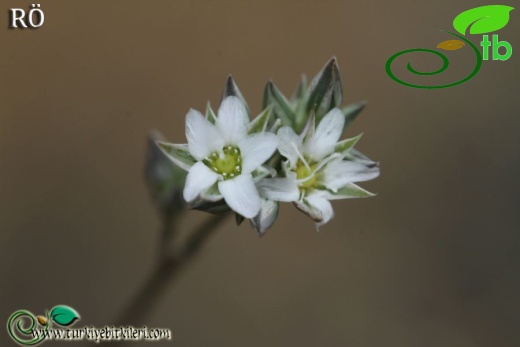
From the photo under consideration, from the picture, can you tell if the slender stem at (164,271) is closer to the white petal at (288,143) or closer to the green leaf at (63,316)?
the green leaf at (63,316)

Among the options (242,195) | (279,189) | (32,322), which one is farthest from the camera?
(32,322)

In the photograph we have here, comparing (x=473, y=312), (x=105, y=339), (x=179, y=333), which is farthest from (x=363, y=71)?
(x=105, y=339)

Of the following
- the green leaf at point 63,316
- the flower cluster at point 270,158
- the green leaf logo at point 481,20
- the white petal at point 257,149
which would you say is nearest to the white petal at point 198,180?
the flower cluster at point 270,158

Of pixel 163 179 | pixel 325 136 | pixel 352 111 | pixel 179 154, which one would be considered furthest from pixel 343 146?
pixel 163 179

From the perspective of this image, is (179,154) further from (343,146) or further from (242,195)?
(343,146)

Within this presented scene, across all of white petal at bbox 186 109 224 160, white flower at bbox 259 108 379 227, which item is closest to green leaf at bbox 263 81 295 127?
white flower at bbox 259 108 379 227

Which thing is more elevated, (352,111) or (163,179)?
(352,111)

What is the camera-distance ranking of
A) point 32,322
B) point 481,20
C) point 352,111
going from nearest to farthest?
point 352,111
point 32,322
point 481,20
